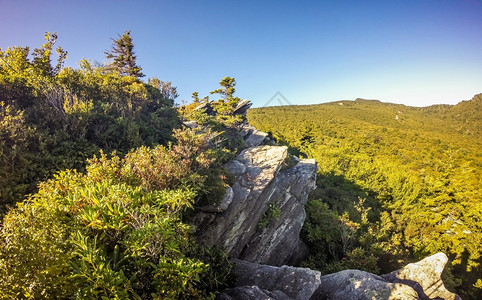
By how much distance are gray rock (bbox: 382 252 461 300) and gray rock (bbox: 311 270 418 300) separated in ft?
10.4

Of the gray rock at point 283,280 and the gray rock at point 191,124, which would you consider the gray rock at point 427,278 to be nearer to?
the gray rock at point 283,280

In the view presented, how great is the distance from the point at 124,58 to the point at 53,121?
19.1 metres

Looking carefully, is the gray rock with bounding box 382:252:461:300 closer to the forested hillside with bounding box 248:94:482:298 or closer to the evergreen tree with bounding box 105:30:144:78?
the forested hillside with bounding box 248:94:482:298

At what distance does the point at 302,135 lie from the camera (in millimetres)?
64938

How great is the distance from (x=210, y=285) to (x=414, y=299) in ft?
31.9

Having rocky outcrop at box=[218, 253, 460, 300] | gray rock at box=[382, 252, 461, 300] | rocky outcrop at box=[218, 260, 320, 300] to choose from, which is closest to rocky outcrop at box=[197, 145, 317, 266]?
rocky outcrop at box=[218, 253, 460, 300]

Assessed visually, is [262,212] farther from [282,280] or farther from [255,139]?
[255,139]

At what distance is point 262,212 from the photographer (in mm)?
16703

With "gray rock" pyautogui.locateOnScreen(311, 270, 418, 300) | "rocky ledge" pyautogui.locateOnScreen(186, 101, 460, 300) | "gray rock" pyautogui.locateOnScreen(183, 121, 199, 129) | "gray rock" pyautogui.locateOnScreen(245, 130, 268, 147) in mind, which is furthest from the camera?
"gray rock" pyautogui.locateOnScreen(245, 130, 268, 147)

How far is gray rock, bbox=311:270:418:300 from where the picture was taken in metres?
9.91

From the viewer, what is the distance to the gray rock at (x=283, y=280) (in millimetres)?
9719

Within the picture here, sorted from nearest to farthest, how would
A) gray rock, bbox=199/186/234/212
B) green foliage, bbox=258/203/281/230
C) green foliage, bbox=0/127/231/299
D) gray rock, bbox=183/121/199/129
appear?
green foliage, bbox=0/127/231/299
gray rock, bbox=199/186/234/212
green foliage, bbox=258/203/281/230
gray rock, bbox=183/121/199/129

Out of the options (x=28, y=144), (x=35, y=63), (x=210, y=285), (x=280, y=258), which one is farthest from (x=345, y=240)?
(x=35, y=63)

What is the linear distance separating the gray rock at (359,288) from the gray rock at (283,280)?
6.30 feet
